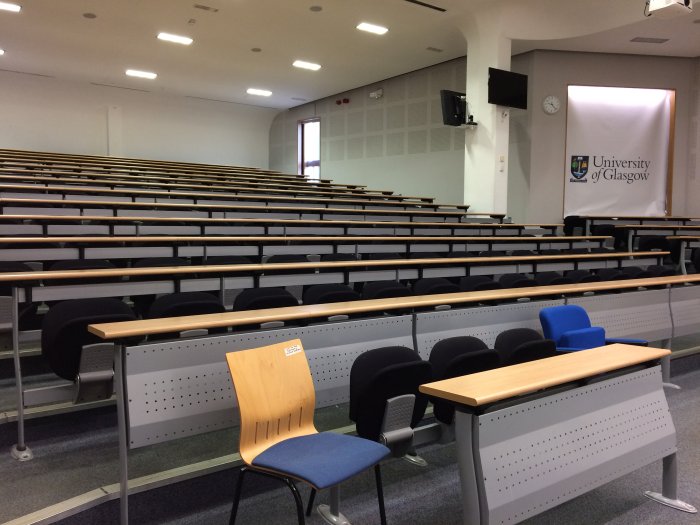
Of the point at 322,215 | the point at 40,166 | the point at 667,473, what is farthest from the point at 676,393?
the point at 40,166

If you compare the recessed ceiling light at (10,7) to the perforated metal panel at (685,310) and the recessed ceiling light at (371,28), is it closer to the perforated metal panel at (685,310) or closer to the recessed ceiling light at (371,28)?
the recessed ceiling light at (371,28)

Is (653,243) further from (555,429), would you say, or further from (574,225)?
(555,429)

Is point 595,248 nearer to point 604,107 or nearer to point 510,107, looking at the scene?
point 510,107

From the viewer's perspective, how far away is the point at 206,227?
5.92 m

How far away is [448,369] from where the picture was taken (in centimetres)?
247

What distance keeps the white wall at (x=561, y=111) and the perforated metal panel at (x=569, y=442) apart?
7.43 meters

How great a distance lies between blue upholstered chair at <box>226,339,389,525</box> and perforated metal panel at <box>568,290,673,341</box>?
2.43 metres

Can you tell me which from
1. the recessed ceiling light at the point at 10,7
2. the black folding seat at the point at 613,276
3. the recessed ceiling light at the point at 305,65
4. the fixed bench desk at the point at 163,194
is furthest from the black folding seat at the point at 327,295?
the recessed ceiling light at the point at 305,65

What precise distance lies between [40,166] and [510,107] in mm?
7313

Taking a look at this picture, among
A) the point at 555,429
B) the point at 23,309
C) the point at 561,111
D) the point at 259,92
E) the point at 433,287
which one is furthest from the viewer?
the point at 259,92

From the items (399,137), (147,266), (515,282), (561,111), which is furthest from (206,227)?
(399,137)

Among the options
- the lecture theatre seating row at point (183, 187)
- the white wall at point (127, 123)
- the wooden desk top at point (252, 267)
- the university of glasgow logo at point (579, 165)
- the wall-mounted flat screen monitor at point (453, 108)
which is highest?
the white wall at point (127, 123)

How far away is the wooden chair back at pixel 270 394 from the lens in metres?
2.04

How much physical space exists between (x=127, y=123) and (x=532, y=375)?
44.4 ft
